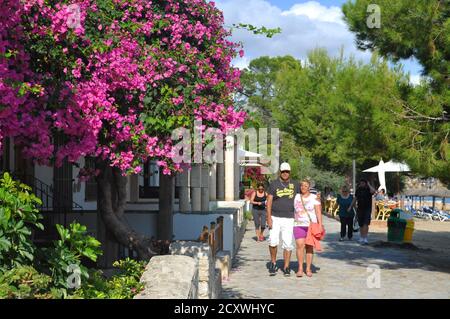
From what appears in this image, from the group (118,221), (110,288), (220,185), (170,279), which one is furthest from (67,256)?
(220,185)

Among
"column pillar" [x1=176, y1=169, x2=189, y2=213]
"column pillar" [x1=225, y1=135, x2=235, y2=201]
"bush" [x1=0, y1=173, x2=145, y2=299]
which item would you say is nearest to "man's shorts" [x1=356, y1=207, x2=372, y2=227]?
"column pillar" [x1=176, y1=169, x2=189, y2=213]

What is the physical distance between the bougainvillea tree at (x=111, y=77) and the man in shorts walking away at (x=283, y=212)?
244cm

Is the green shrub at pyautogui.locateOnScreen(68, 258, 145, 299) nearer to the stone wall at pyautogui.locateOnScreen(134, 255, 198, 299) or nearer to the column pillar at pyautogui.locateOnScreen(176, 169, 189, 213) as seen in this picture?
the stone wall at pyautogui.locateOnScreen(134, 255, 198, 299)

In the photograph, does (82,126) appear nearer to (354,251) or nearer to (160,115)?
(160,115)

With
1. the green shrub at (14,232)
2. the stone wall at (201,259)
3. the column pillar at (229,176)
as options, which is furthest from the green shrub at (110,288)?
the column pillar at (229,176)

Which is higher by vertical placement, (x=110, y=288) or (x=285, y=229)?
(x=285, y=229)

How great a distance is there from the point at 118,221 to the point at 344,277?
3.69 meters

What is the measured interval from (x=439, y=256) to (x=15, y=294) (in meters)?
11.0

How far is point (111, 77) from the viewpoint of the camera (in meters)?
7.68

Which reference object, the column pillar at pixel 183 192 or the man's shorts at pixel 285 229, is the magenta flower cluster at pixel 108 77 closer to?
the man's shorts at pixel 285 229

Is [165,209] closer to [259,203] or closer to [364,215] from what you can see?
[259,203]

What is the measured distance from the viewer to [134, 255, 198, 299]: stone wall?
5.64m

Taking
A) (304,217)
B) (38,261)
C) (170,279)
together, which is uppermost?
(304,217)

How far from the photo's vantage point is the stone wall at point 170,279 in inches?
222
